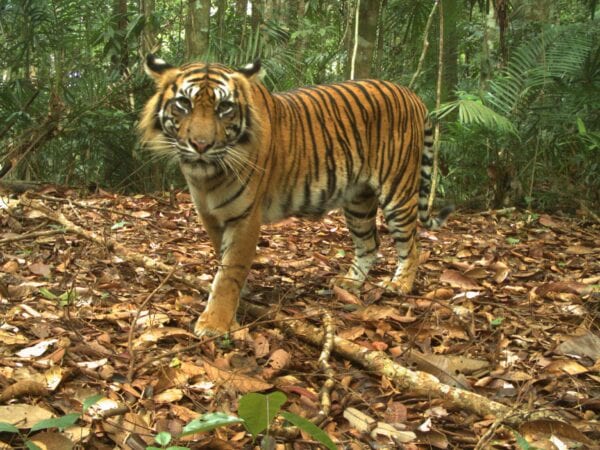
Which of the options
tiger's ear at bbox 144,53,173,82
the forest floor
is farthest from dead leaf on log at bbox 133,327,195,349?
tiger's ear at bbox 144,53,173,82

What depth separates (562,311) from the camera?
4.22 m

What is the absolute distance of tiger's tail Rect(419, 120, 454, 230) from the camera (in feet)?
17.0

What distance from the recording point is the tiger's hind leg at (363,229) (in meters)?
5.15

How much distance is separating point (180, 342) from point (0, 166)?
12.5 ft

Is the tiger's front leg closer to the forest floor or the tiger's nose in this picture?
the forest floor

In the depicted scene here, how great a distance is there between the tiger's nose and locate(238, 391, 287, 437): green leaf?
179cm

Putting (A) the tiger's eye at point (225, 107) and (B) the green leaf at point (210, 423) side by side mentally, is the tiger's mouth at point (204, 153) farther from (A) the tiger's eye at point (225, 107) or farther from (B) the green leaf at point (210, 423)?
(B) the green leaf at point (210, 423)

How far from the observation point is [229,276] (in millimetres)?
3664

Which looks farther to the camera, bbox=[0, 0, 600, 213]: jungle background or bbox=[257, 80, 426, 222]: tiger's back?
bbox=[0, 0, 600, 213]: jungle background

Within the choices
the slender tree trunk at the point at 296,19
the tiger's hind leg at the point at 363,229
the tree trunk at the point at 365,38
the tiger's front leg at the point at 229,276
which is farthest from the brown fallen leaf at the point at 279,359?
the slender tree trunk at the point at 296,19

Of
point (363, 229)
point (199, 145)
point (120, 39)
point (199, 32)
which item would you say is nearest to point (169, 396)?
point (199, 145)

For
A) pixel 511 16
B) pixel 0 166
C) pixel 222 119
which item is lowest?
pixel 0 166

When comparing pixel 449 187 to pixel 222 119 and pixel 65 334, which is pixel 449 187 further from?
pixel 65 334

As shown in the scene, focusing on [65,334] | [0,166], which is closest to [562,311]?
[65,334]
